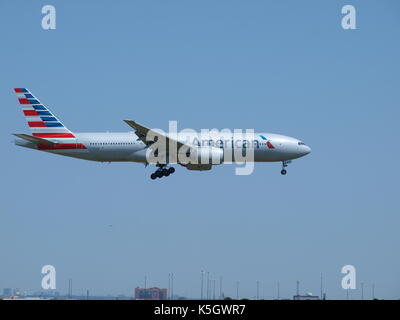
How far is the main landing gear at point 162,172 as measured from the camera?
238ft

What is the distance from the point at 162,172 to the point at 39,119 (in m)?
14.4

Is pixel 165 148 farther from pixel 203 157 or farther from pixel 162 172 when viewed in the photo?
pixel 203 157

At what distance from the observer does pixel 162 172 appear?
238 ft

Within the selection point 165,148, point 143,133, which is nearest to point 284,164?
point 165,148

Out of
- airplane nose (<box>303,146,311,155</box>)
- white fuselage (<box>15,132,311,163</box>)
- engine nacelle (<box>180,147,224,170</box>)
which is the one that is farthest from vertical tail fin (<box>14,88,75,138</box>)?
airplane nose (<box>303,146,311,155</box>)

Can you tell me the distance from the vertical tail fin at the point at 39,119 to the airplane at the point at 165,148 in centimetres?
86

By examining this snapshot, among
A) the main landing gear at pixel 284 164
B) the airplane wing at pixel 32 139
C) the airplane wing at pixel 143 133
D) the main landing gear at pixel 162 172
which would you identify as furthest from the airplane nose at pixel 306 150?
the airplane wing at pixel 32 139

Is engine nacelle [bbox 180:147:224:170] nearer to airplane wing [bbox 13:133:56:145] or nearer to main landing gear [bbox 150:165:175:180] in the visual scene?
main landing gear [bbox 150:165:175:180]

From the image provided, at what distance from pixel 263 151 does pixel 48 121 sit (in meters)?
21.4

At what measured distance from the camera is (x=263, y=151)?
72062 millimetres
